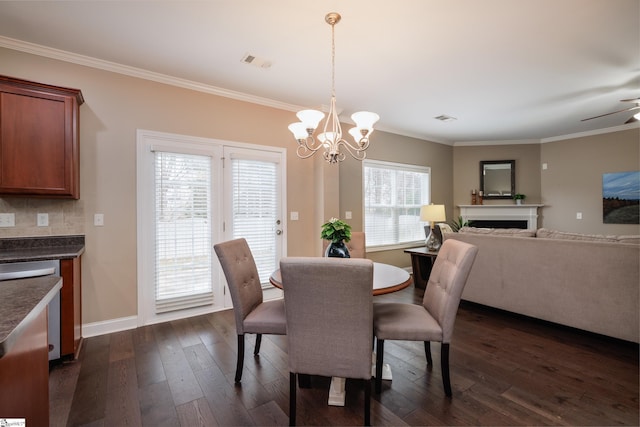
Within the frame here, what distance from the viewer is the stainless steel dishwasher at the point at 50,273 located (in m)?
2.04

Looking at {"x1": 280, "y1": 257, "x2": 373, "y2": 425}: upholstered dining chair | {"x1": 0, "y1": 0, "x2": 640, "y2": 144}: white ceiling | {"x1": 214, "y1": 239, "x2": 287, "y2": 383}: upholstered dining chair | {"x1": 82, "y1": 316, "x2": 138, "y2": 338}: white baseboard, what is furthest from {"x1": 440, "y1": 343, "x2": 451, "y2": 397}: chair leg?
{"x1": 82, "y1": 316, "x2": 138, "y2": 338}: white baseboard

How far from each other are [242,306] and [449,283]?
54.6 inches

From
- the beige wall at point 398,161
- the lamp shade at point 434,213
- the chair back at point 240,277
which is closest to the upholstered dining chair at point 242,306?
the chair back at point 240,277

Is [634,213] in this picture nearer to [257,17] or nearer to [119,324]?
[257,17]

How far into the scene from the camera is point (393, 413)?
1.69 meters

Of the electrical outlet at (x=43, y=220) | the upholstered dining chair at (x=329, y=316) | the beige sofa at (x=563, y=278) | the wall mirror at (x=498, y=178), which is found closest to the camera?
the upholstered dining chair at (x=329, y=316)

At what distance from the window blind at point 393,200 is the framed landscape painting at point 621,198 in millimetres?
2942

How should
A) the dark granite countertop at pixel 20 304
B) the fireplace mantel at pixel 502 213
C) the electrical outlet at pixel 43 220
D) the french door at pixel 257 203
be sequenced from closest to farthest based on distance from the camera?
the dark granite countertop at pixel 20 304, the electrical outlet at pixel 43 220, the french door at pixel 257 203, the fireplace mantel at pixel 502 213

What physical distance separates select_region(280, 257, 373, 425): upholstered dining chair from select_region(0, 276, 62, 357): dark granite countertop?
0.87 meters

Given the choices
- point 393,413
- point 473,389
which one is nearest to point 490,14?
point 473,389

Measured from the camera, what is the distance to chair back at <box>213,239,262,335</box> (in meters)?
1.95

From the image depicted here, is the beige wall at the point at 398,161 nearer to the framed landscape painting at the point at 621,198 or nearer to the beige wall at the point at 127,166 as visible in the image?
the beige wall at the point at 127,166

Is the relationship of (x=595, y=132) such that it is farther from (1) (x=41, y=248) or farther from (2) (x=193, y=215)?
(1) (x=41, y=248)

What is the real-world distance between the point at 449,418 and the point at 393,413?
31 cm
